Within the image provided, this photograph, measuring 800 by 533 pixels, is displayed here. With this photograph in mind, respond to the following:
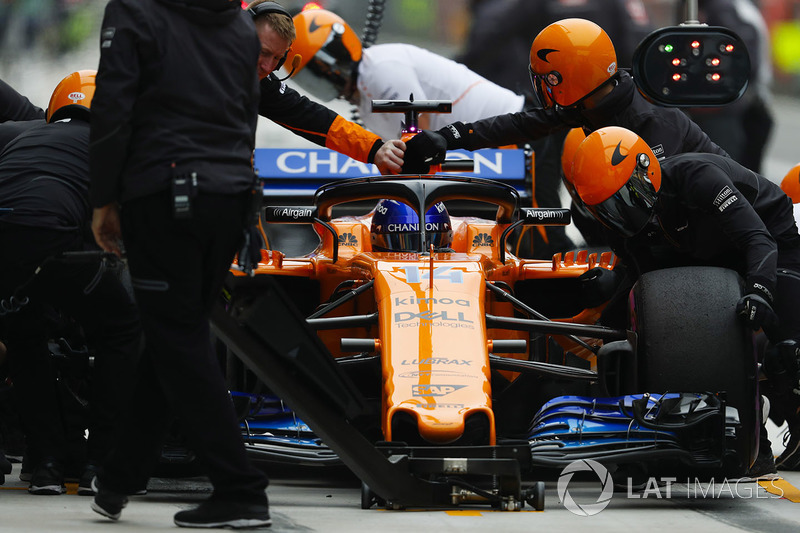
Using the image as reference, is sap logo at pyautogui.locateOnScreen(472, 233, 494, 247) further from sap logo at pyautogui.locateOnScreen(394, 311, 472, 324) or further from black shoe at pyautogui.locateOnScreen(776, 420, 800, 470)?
black shoe at pyautogui.locateOnScreen(776, 420, 800, 470)

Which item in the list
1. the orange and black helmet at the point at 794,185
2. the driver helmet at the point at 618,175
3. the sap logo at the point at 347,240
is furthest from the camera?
the orange and black helmet at the point at 794,185

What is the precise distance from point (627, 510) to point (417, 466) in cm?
87

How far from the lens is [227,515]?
3.88 meters

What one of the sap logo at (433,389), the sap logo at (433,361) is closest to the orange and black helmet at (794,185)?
the sap logo at (433,361)

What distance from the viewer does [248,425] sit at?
5043mm

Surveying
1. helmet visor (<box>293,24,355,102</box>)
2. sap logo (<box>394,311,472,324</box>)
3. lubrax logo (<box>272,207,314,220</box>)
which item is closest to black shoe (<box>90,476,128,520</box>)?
sap logo (<box>394,311,472,324</box>)

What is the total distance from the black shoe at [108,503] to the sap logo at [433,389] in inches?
45.4

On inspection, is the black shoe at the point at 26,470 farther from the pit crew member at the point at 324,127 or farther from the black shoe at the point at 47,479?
the pit crew member at the point at 324,127

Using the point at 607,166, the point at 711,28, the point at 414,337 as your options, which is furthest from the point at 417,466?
the point at 711,28

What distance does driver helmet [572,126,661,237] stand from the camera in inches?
219

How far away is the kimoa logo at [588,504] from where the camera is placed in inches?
184

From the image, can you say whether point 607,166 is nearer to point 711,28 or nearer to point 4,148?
point 711,28

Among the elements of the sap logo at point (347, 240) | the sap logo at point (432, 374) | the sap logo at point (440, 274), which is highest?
the sap logo at point (347, 240)

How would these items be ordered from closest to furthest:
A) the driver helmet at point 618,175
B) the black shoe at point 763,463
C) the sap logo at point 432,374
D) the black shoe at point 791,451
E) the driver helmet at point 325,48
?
1. the sap logo at point 432,374
2. the driver helmet at point 618,175
3. the black shoe at point 763,463
4. the black shoe at point 791,451
5. the driver helmet at point 325,48
